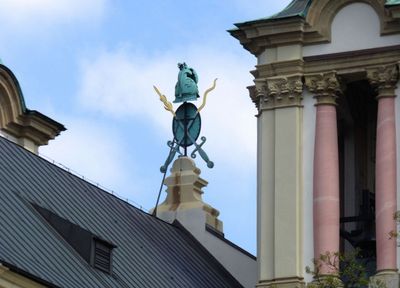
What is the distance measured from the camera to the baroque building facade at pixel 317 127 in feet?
126

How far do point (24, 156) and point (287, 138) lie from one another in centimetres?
545

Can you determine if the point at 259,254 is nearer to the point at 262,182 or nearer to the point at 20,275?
the point at 262,182

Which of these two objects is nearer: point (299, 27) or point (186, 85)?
point (299, 27)

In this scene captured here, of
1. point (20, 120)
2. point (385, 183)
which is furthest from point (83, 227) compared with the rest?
point (20, 120)

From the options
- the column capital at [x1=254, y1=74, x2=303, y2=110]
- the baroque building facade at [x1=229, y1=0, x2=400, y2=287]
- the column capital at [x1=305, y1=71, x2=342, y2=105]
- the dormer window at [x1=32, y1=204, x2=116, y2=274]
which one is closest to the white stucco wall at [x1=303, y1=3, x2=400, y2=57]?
the baroque building facade at [x1=229, y1=0, x2=400, y2=287]

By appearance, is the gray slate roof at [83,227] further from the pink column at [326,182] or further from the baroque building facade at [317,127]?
the pink column at [326,182]

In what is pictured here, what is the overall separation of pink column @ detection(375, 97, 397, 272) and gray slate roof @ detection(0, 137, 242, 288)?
13.7 ft

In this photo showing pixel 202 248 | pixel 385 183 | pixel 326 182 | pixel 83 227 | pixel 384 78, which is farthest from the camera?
pixel 202 248

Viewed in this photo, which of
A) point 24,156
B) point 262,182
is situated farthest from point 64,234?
Answer: point 262,182

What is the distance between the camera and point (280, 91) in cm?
3969

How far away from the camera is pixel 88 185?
40562 millimetres

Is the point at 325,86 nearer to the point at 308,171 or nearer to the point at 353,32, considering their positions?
the point at 353,32

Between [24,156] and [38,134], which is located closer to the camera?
[24,156]

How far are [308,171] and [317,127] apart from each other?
0.92 metres
